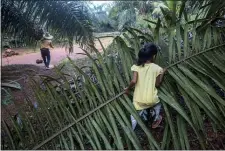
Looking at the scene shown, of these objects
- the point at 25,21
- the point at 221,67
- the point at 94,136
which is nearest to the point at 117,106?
the point at 94,136

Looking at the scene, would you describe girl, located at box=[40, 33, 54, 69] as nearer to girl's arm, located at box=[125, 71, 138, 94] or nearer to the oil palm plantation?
the oil palm plantation

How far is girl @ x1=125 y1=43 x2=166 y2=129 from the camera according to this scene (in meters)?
2.65

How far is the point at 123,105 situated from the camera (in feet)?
8.31

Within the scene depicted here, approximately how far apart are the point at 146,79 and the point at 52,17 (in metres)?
5.10

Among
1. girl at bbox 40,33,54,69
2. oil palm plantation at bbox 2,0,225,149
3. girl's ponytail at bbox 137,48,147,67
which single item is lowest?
girl at bbox 40,33,54,69

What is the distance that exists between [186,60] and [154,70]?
10.6 inches

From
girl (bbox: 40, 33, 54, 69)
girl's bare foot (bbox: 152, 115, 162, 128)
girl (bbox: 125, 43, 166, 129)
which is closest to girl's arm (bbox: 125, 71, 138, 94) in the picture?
girl (bbox: 125, 43, 166, 129)

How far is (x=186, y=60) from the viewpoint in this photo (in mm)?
2682

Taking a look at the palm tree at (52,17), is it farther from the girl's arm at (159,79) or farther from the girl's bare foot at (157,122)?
the girl's arm at (159,79)

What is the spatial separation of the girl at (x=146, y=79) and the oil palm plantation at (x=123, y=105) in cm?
7

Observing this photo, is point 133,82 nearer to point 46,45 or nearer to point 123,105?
point 123,105

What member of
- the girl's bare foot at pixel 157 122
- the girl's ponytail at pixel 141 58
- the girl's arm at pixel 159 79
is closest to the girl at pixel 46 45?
the girl's bare foot at pixel 157 122

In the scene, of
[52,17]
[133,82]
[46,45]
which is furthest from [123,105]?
[46,45]

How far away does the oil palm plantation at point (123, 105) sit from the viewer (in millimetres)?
2289
